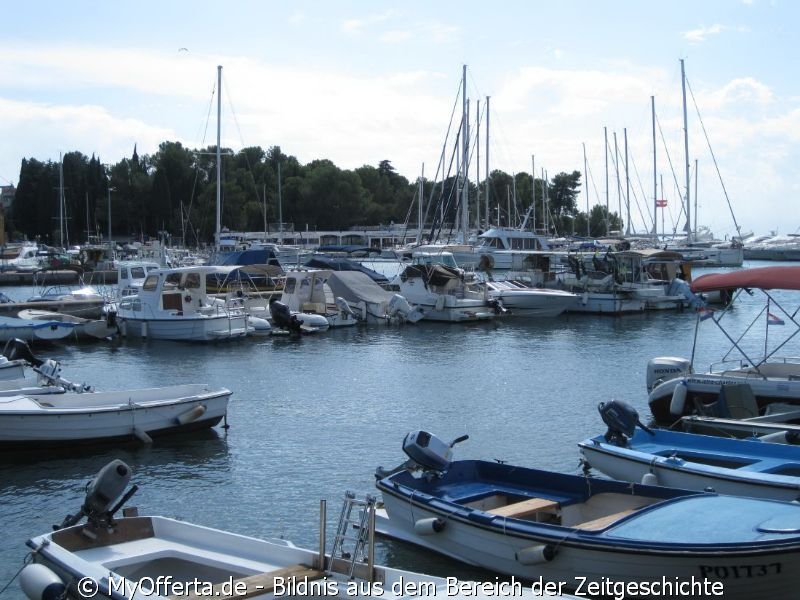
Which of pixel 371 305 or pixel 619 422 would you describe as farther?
pixel 371 305

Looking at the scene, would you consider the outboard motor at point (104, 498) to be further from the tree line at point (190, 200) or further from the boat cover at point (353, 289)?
the tree line at point (190, 200)

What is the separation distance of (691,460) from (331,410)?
437 inches

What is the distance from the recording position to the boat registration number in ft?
34.8

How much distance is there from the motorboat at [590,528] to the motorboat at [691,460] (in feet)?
5.01

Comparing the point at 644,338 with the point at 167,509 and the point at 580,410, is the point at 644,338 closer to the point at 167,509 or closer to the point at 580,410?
the point at 580,410

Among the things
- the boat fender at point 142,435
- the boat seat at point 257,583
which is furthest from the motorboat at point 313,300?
the boat seat at point 257,583

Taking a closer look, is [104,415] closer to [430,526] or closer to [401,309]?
[430,526]

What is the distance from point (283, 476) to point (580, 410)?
31.0 feet

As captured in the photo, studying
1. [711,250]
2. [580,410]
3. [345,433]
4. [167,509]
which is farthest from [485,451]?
[711,250]

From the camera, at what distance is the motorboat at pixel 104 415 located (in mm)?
18781

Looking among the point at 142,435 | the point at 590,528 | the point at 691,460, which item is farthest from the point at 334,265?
the point at 590,528

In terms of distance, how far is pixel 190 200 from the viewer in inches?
4646

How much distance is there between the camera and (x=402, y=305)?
4559cm

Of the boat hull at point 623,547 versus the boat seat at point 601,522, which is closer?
the boat hull at point 623,547
